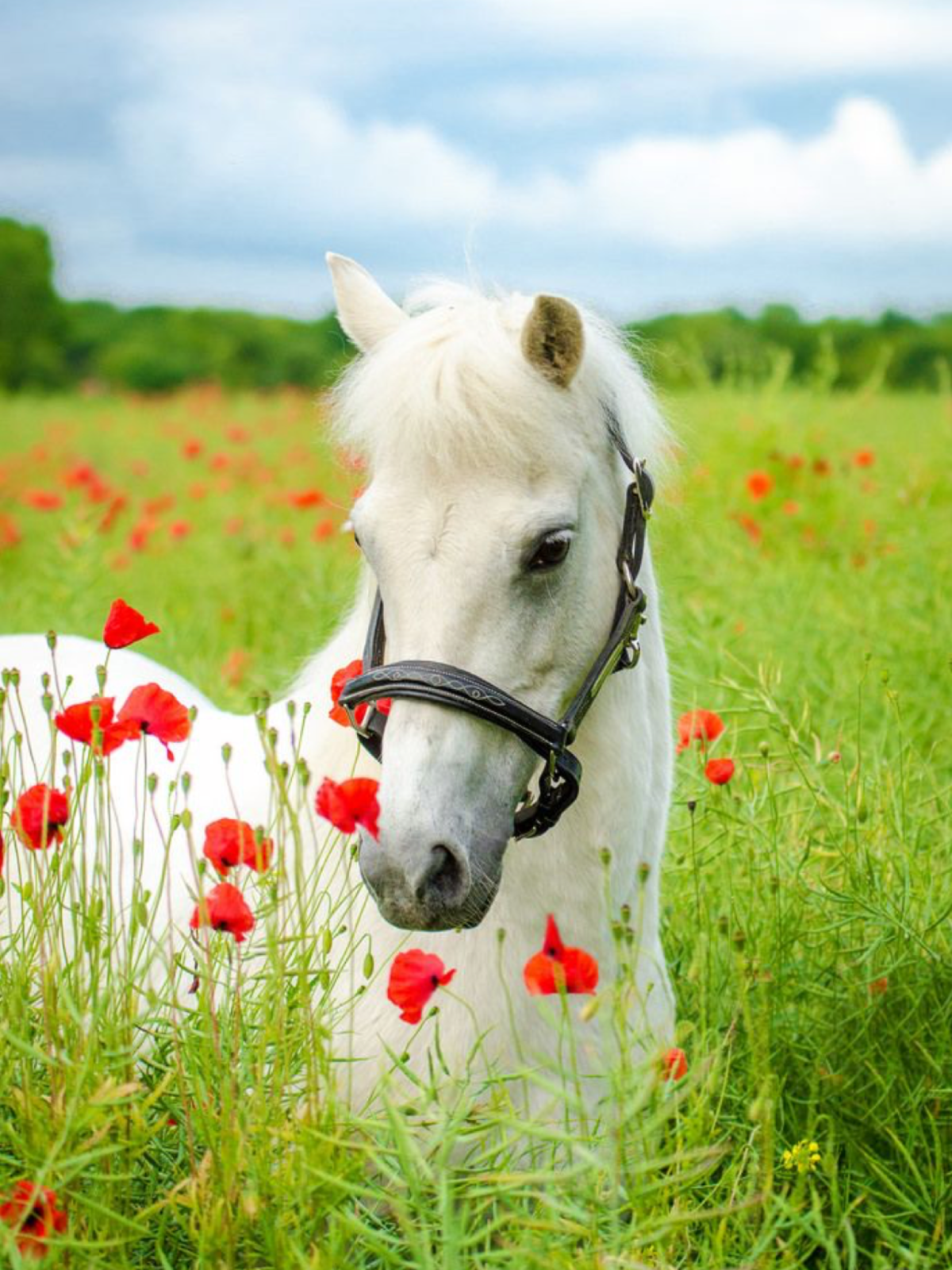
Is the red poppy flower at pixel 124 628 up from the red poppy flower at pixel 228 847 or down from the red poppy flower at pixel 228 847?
up

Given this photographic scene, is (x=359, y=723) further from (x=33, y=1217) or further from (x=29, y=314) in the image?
(x=29, y=314)

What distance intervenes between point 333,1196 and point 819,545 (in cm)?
640

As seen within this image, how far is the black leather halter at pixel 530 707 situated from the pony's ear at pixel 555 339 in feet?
0.63

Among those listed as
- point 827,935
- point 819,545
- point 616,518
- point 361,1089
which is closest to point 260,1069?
point 361,1089

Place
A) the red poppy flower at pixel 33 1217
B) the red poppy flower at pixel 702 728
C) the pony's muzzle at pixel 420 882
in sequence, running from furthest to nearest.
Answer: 1. the red poppy flower at pixel 702 728
2. the pony's muzzle at pixel 420 882
3. the red poppy flower at pixel 33 1217

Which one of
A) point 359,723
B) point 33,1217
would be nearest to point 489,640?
point 359,723

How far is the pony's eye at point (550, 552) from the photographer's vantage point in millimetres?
2102

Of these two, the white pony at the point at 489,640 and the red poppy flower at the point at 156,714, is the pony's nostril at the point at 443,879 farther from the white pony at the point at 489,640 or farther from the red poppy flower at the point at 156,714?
the red poppy flower at the point at 156,714

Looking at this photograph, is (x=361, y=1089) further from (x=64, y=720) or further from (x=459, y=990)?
(x=64, y=720)

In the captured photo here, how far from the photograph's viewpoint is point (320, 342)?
93.7ft

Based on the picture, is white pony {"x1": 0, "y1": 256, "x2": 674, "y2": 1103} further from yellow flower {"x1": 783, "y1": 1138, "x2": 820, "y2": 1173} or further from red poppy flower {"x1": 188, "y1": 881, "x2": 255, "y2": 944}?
yellow flower {"x1": 783, "y1": 1138, "x2": 820, "y2": 1173}

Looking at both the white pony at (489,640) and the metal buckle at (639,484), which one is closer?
the white pony at (489,640)

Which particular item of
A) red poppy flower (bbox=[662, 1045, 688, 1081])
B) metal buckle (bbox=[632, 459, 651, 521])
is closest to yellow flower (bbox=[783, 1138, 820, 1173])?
red poppy flower (bbox=[662, 1045, 688, 1081])

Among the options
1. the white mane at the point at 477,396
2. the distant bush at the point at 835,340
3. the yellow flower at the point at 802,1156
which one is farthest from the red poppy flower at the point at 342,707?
the distant bush at the point at 835,340
